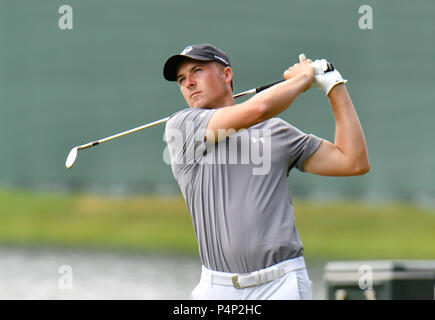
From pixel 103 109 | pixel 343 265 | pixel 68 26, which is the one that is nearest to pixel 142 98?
pixel 103 109

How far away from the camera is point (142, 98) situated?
16.0 metres

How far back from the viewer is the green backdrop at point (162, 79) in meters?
15.0

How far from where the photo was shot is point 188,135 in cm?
392

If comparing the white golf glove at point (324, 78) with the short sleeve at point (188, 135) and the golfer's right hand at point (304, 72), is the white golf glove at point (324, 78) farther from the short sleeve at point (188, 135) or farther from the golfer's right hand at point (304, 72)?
the short sleeve at point (188, 135)

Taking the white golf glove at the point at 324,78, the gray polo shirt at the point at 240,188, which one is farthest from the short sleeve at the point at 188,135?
the white golf glove at the point at 324,78

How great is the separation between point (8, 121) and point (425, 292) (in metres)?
12.5

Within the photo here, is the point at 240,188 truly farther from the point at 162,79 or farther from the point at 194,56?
the point at 162,79

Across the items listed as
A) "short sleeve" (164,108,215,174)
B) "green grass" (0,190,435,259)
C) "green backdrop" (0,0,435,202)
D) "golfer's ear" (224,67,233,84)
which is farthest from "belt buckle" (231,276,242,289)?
"green grass" (0,190,435,259)

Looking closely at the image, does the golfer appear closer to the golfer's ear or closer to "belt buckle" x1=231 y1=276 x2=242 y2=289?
"belt buckle" x1=231 y1=276 x2=242 y2=289

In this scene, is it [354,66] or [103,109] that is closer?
[354,66]

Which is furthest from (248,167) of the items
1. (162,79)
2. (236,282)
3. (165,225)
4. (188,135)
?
(165,225)

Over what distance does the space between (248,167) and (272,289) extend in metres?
0.58

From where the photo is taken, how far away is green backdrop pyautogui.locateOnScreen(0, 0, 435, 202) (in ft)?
49.3

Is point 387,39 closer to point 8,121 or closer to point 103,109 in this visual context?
point 103,109
